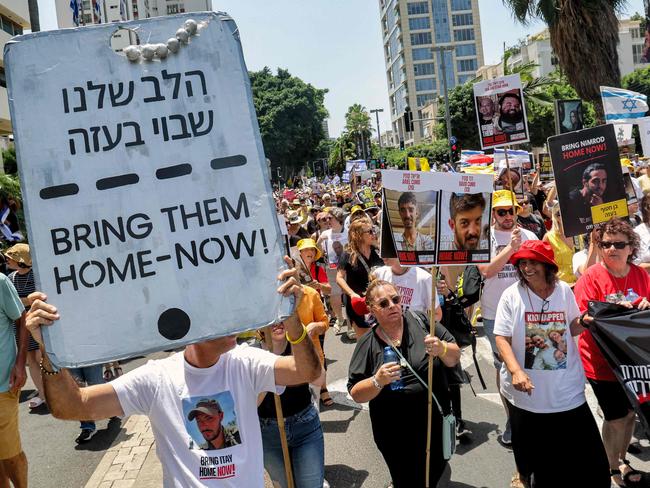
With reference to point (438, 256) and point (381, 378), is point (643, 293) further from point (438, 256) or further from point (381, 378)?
point (381, 378)

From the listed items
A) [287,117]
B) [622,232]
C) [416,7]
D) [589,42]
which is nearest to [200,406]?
[622,232]

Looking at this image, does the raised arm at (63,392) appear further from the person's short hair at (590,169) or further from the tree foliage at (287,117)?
the tree foliage at (287,117)

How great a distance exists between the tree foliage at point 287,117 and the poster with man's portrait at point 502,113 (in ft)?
211

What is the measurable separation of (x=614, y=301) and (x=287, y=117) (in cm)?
7102

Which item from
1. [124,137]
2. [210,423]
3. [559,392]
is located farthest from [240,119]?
[559,392]

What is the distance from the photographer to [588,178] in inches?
240

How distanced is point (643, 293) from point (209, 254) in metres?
3.29

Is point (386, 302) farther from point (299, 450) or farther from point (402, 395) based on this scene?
point (299, 450)

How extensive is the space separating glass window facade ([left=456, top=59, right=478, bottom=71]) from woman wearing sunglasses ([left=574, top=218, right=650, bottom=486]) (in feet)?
381

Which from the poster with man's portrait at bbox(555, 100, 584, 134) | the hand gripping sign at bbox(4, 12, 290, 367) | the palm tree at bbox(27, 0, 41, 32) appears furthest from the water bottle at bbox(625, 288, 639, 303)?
the palm tree at bbox(27, 0, 41, 32)

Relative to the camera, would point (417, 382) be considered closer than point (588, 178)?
Yes

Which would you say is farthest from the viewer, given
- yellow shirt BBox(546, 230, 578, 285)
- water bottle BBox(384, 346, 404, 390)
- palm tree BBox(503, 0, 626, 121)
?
palm tree BBox(503, 0, 626, 121)

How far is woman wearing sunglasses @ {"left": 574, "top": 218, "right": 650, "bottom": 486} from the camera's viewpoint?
4.56 metres

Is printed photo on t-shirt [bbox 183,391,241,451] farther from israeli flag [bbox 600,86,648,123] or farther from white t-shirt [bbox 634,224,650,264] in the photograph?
israeli flag [bbox 600,86,648,123]
